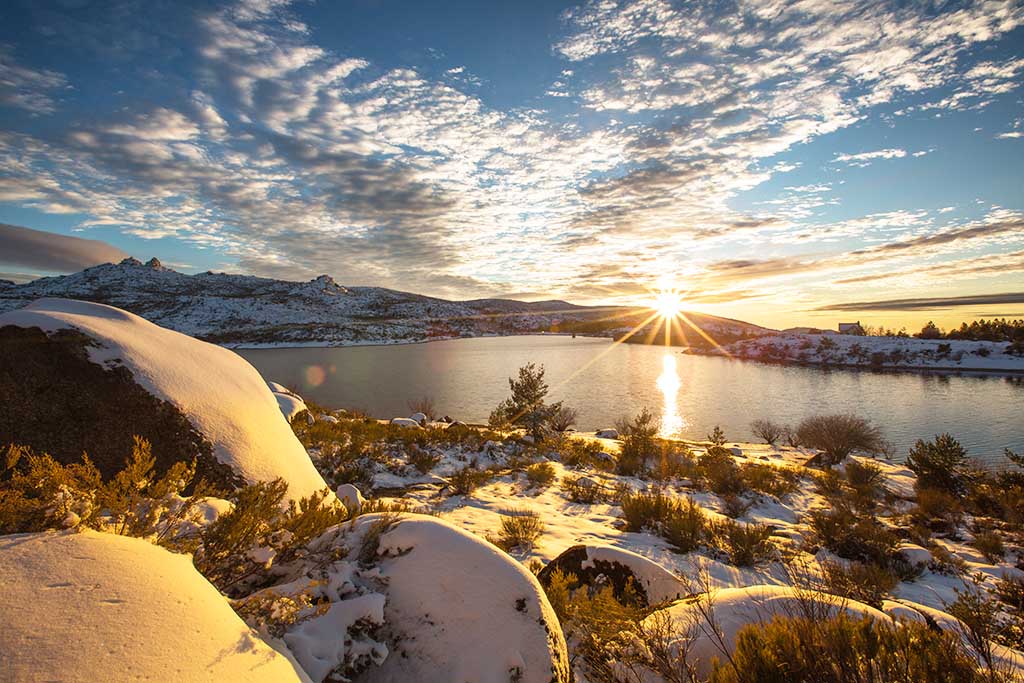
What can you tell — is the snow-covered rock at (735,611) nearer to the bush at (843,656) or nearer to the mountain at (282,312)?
the bush at (843,656)

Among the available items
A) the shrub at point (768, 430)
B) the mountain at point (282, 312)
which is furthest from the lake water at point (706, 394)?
the mountain at point (282, 312)

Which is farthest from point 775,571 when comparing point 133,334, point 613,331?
point 613,331

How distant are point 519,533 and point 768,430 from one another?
83.1 feet

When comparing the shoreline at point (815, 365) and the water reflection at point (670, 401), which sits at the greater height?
the shoreline at point (815, 365)

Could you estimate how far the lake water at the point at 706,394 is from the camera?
27852mm

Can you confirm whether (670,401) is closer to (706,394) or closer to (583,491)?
(706,394)

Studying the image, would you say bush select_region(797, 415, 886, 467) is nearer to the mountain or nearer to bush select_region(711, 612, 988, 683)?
bush select_region(711, 612, 988, 683)

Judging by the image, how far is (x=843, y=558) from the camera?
6.70m

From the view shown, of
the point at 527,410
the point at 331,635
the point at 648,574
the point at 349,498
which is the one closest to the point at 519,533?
the point at 648,574

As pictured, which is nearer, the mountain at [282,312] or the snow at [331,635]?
the snow at [331,635]

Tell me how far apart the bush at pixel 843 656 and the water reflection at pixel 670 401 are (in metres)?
24.7

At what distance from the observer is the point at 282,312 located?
439 ft

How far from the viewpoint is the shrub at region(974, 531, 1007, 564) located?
6969 mm

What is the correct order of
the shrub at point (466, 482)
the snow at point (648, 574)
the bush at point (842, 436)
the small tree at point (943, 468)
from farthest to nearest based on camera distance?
the bush at point (842, 436) < the small tree at point (943, 468) < the shrub at point (466, 482) < the snow at point (648, 574)
